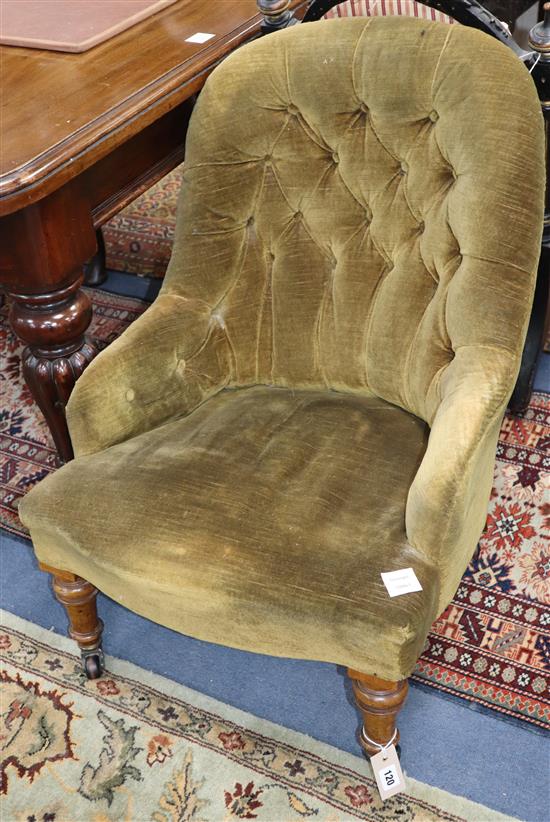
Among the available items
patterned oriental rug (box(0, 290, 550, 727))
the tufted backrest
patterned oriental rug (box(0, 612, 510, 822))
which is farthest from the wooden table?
patterned oriental rug (box(0, 612, 510, 822))

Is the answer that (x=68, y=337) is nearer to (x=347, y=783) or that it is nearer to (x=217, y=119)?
(x=217, y=119)

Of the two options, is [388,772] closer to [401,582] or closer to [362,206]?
[401,582]

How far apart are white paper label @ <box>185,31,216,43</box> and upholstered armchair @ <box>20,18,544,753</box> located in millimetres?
287

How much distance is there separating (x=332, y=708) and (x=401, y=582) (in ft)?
1.49

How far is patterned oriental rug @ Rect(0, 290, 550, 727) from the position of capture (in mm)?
1681

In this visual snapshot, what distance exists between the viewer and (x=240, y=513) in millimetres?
1440

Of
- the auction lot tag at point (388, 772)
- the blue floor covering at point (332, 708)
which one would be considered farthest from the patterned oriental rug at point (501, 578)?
the auction lot tag at point (388, 772)

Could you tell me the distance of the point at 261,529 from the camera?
1412mm

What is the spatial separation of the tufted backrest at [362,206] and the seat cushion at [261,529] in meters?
0.15

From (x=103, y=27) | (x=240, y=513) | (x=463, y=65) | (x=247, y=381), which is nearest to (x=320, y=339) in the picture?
(x=247, y=381)

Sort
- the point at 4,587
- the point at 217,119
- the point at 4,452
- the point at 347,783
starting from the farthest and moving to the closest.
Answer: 1. the point at 4,452
2. the point at 4,587
3. the point at 217,119
4. the point at 347,783

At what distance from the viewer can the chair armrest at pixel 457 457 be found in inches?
51.5

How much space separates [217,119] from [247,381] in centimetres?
48

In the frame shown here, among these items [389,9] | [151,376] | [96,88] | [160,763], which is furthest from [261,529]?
[389,9]
